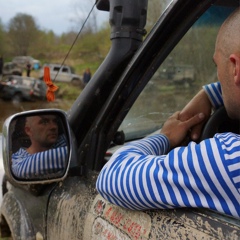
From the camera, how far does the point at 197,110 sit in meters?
1.84

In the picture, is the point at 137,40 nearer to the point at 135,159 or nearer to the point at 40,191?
A: the point at 135,159

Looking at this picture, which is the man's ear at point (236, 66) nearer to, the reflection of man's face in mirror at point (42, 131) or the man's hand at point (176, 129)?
the man's hand at point (176, 129)

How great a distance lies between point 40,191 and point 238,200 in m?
1.11

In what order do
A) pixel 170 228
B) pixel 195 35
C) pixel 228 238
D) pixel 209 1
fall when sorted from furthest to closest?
pixel 195 35 < pixel 209 1 < pixel 170 228 < pixel 228 238

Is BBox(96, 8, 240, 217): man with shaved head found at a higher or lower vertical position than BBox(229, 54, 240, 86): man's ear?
lower

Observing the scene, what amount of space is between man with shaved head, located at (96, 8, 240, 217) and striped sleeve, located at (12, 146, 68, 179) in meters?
0.43

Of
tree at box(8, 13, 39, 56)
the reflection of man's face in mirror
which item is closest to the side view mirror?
the reflection of man's face in mirror

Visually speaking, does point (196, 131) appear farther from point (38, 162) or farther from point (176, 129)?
point (38, 162)

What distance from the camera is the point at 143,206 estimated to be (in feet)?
4.16

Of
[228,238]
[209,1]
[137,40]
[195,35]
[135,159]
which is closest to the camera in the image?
[228,238]

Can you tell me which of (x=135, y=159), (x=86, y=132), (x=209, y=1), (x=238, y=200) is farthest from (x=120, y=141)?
(x=238, y=200)

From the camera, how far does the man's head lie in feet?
3.99

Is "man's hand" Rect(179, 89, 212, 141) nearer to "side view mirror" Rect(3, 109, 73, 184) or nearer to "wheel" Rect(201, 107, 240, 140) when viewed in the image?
"wheel" Rect(201, 107, 240, 140)

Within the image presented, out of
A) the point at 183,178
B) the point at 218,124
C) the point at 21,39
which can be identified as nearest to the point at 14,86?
the point at 21,39
